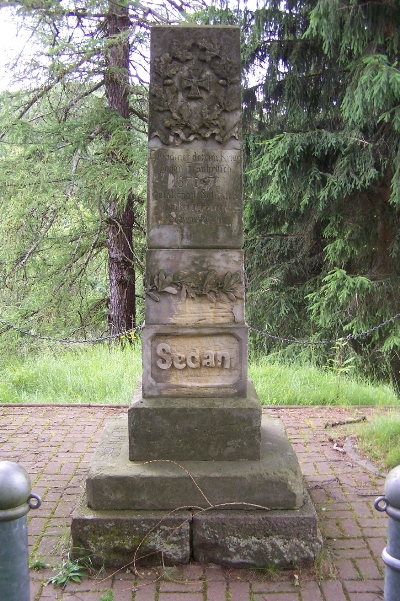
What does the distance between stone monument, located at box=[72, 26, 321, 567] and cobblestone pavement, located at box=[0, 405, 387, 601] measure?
→ 300 millimetres

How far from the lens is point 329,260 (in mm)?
9438

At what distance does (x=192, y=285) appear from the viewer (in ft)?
12.3

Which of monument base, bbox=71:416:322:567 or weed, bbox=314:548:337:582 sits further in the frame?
→ monument base, bbox=71:416:322:567

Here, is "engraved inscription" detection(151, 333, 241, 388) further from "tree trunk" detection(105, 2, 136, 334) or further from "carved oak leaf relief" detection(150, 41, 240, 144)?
"tree trunk" detection(105, 2, 136, 334)

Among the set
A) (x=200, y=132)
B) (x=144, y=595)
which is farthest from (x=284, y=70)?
(x=144, y=595)

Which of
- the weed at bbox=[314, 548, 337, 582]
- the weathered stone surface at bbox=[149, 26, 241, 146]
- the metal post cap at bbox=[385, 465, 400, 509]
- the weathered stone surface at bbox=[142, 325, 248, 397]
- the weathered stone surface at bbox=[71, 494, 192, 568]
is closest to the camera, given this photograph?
the metal post cap at bbox=[385, 465, 400, 509]

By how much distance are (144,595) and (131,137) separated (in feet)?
27.7

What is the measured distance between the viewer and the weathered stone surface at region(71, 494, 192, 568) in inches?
134

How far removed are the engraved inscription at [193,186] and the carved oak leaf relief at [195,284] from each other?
330 mm

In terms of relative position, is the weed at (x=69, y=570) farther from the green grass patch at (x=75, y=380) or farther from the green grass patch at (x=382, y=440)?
the green grass patch at (x=75, y=380)

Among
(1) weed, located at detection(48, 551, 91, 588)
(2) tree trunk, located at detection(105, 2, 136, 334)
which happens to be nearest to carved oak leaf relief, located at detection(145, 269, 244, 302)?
(1) weed, located at detection(48, 551, 91, 588)

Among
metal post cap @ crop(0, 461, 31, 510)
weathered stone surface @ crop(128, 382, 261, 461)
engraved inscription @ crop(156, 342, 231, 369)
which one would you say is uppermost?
engraved inscription @ crop(156, 342, 231, 369)

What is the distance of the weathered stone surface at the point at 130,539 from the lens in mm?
3393

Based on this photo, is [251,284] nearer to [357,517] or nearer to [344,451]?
[344,451]
